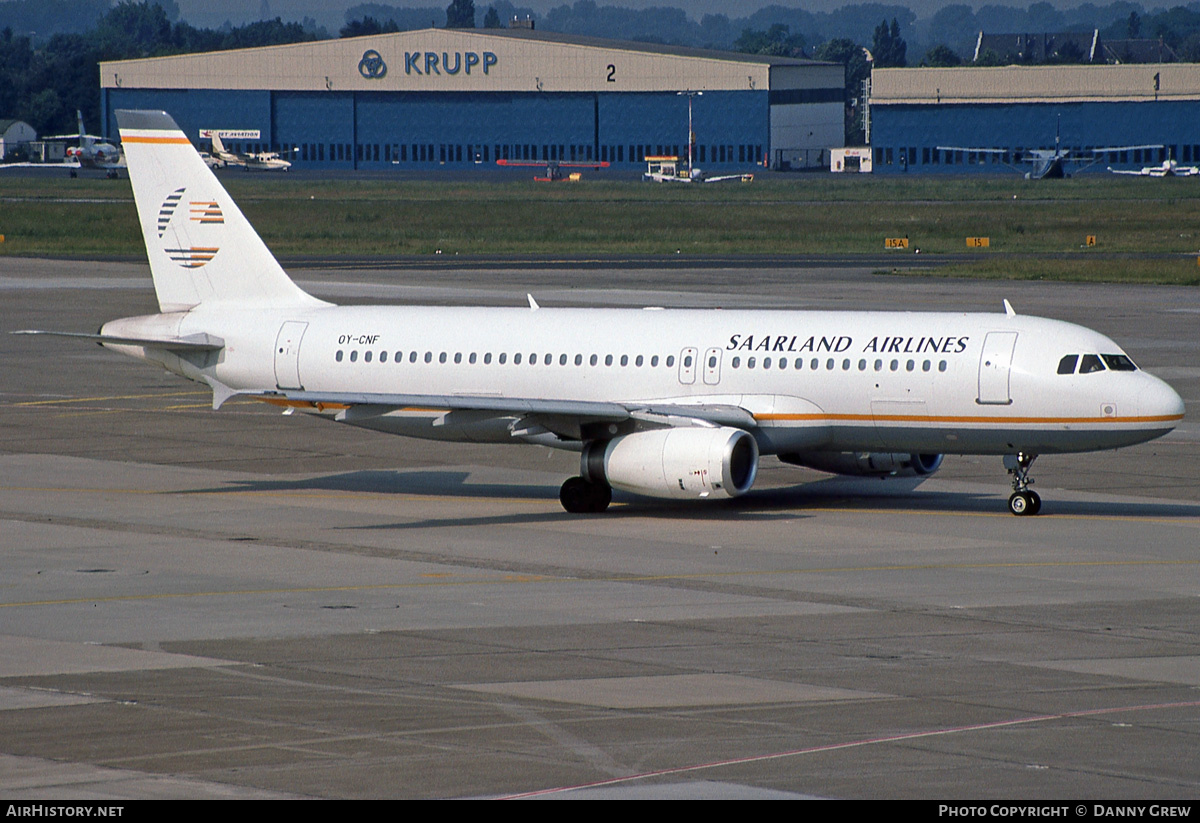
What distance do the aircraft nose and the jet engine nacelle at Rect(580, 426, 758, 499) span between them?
24.7 ft

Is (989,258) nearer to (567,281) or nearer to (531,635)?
(567,281)

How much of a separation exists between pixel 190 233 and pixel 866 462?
1644cm

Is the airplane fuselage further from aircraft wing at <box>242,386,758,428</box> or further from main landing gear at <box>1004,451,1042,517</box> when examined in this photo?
main landing gear at <box>1004,451,1042,517</box>

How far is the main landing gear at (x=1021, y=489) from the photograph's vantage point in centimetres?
3669

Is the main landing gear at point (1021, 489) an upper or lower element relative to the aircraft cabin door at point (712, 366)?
lower

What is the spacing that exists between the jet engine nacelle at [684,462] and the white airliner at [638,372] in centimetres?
4

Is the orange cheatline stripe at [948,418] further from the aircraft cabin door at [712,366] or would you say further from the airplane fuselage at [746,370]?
the aircraft cabin door at [712,366]

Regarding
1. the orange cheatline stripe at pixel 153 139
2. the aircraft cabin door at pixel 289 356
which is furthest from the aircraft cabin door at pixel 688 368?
the orange cheatline stripe at pixel 153 139

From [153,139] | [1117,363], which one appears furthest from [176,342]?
[1117,363]

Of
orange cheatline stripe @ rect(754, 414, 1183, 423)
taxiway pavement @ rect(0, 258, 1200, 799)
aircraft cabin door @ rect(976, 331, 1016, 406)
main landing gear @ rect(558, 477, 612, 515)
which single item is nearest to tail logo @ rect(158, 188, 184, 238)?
taxiway pavement @ rect(0, 258, 1200, 799)

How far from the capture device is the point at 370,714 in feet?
67.9

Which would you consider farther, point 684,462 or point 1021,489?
point 1021,489

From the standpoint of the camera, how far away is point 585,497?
1469 inches

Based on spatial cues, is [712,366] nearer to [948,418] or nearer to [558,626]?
[948,418]
